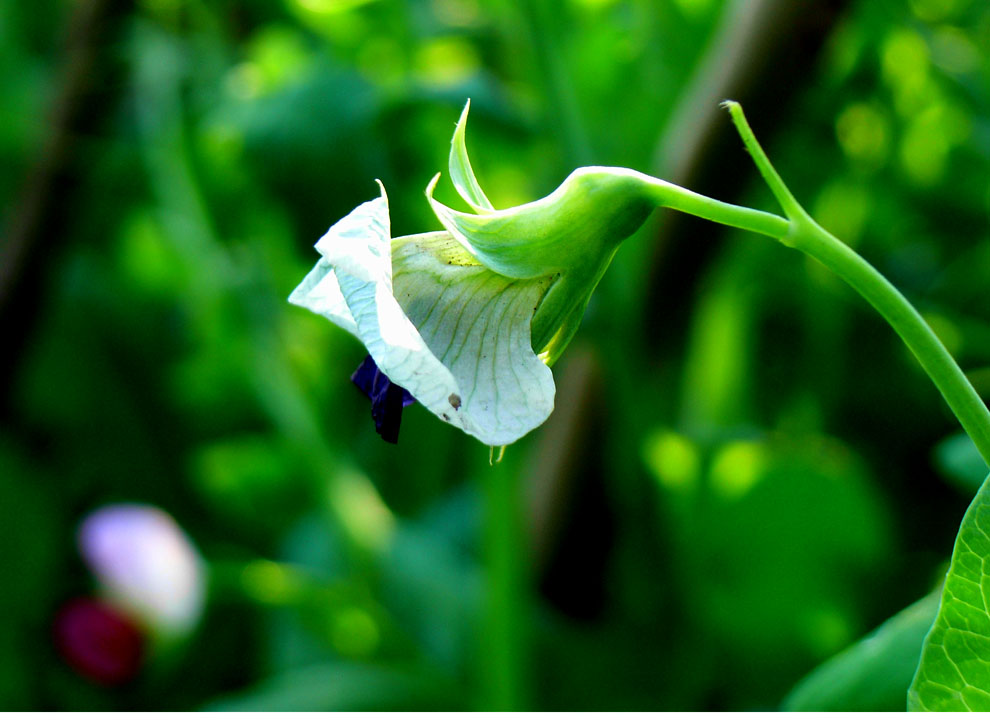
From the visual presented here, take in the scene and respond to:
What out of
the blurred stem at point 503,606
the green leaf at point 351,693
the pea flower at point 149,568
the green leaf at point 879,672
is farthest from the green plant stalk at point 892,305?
the pea flower at point 149,568

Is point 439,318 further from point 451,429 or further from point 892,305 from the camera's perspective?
point 451,429

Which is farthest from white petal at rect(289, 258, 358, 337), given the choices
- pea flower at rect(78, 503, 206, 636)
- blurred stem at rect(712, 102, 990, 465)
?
pea flower at rect(78, 503, 206, 636)

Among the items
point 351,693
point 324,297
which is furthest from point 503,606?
point 324,297

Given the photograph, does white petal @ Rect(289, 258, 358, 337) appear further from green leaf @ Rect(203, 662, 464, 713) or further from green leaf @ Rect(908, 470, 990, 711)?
green leaf @ Rect(203, 662, 464, 713)

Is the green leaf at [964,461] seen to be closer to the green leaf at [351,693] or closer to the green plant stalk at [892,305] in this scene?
the green plant stalk at [892,305]

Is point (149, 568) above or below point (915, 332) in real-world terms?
below

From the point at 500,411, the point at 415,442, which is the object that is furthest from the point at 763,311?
the point at 500,411

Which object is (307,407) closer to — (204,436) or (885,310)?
(204,436)
